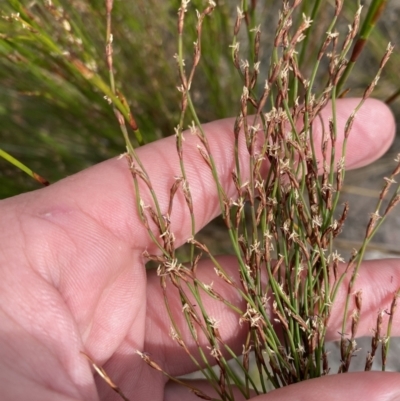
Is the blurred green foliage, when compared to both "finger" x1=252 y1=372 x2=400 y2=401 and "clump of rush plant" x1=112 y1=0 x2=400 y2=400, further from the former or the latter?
"finger" x1=252 y1=372 x2=400 y2=401

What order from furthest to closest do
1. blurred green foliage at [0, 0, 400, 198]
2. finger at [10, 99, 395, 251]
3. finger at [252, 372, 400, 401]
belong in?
1. blurred green foliage at [0, 0, 400, 198]
2. finger at [10, 99, 395, 251]
3. finger at [252, 372, 400, 401]

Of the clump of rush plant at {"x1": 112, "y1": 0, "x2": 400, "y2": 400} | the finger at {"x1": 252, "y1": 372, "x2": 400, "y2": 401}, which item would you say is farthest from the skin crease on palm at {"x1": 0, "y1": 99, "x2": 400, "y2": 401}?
the clump of rush plant at {"x1": 112, "y1": 0, "x2": 400, "y2": 400}

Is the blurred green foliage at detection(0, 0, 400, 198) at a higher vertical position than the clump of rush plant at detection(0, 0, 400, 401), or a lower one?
higher

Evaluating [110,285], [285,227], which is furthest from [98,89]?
[285,227]

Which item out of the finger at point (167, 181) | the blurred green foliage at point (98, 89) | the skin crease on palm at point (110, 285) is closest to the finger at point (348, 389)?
the skin crease on palm at point (110, 285)

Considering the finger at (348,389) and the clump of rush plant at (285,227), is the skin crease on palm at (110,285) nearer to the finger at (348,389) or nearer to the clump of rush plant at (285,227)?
the finger at (348,389)

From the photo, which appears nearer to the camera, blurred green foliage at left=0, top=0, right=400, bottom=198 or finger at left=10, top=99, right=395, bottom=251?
finger at left=10, top=99, right=395, bottom=251

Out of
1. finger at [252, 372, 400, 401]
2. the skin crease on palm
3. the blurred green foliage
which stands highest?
the blurred green foliage

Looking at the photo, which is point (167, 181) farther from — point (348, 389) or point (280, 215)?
point (348, 389)

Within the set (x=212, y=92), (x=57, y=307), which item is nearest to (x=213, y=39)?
(x=212, y=92)
